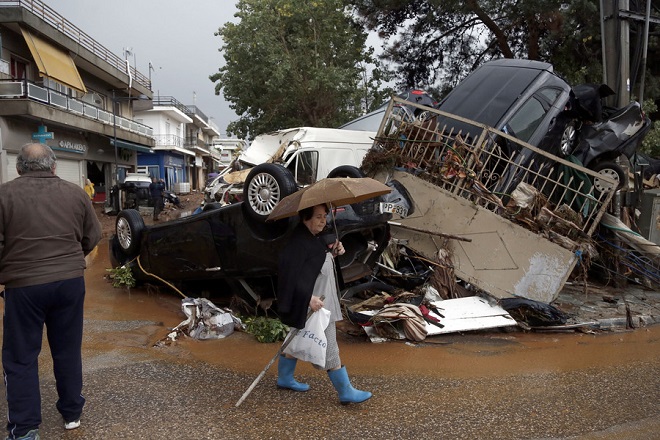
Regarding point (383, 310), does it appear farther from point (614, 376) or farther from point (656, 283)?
point (656, 283)

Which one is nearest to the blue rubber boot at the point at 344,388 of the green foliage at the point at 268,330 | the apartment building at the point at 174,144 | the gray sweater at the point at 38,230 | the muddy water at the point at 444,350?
the muddy water at the point at 444,350

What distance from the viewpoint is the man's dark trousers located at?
295 cm

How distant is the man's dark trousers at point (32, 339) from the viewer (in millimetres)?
2951

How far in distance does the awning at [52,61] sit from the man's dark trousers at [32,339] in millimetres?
19216

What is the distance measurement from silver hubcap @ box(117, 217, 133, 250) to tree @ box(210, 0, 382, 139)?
15255 mm

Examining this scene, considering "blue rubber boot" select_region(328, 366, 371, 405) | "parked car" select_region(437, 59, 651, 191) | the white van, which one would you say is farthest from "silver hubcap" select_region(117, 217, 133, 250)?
"parked car" select_region(437, 59, 651, 191)

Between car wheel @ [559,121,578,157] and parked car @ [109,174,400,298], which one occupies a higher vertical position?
car wheel @ [559,121,578,157]

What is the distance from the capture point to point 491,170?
691 cm

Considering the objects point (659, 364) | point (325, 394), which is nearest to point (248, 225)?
point (325, 394)

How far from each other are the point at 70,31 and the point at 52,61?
111 inches

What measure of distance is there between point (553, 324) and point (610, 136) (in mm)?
4075

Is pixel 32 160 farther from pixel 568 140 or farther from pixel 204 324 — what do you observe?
pixel 568 140

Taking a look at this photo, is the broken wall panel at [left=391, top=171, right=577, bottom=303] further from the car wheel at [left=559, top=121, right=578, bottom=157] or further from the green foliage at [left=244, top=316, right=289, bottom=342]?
the car wheel at [left=559, top=121, right=578, bottom=157]

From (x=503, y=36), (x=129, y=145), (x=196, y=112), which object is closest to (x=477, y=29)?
(x=503, y=36)
